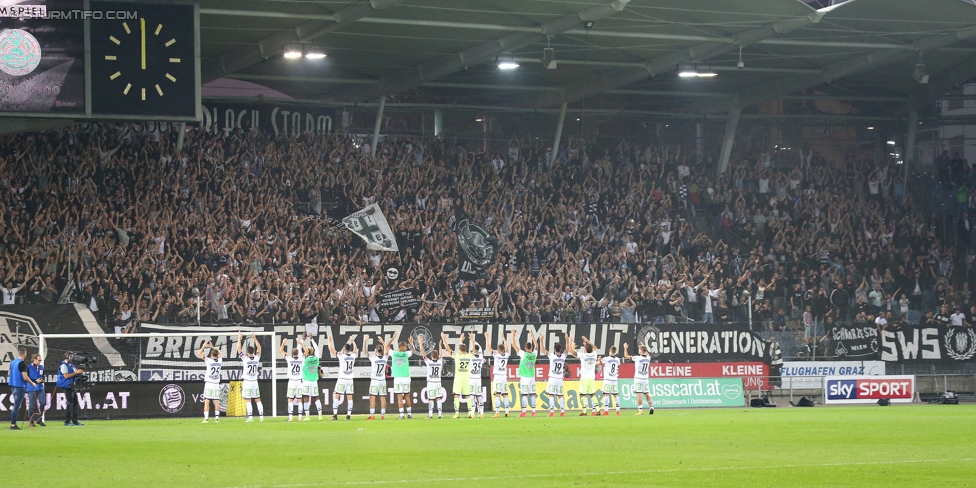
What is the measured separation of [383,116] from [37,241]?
13.9 metres

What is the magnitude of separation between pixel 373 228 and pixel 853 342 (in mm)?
16640

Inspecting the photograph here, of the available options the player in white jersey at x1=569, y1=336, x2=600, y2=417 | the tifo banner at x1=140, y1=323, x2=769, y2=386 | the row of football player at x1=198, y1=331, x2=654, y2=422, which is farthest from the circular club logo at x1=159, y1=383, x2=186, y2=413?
the player in white jersey at x1=569, y1=336, x2=600, y2=417

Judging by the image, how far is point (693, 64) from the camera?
132 ft

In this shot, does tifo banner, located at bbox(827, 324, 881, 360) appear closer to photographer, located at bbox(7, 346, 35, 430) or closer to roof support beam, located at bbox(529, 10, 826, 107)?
roof support beam, located at bbox(529, 10, 826, 107)

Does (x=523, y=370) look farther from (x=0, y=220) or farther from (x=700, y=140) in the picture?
(x=700, y=140)

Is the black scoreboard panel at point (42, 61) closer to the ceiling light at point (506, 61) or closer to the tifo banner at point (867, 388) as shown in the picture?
the ceiling light at point (506, 61)

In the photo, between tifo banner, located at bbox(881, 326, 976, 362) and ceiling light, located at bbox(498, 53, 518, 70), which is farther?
tifo banner, located at bbox(881, 326, 976, 362)

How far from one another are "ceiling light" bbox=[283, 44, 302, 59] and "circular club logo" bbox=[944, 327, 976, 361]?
2364 cm

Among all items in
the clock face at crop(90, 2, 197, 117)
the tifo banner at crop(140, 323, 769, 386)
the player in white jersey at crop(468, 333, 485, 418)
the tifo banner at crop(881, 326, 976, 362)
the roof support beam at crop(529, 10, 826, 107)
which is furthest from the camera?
the tifo banner at crop(881, 326, 976, 362)

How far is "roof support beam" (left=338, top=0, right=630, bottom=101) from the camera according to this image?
32.5 metres

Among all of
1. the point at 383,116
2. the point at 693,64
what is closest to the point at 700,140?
the point at 693,64

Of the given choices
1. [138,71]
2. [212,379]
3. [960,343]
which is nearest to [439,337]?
[212,379]

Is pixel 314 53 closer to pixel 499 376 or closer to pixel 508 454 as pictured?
pixel 499 376

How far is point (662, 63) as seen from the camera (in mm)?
40000
